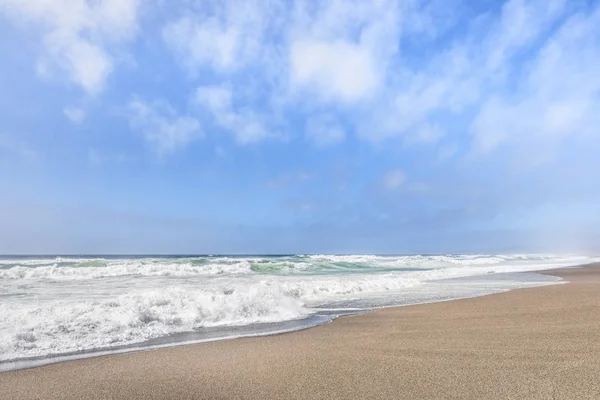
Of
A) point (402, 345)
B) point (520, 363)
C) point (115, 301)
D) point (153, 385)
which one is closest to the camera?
point (153, 385)

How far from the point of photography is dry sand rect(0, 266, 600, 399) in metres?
3.82

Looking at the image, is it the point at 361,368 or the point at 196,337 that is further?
the point at 196,337

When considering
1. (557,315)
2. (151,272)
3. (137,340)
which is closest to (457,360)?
(557,315)

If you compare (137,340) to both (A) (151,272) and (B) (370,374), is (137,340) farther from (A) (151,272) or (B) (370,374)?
(A) (151,272)

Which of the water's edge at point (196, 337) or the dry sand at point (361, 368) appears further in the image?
the water's edge at point (196, 337)

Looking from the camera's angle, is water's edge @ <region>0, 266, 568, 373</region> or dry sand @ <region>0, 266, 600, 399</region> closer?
dry sand @ <region>0, 266, 600, 399</region>

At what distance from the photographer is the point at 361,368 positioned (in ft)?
14.9

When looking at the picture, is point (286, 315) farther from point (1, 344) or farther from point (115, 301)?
point (1, 344)

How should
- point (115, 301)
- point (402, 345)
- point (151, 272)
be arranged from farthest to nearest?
point (151, 272) < point (115, 301) < point (402, 345)

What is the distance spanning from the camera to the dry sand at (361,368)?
3.82 meters

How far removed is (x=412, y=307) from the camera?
9.96 m

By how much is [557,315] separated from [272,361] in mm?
5578

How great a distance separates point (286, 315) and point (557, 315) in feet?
17.2

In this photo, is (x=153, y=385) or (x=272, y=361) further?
(x=272, y=361)
